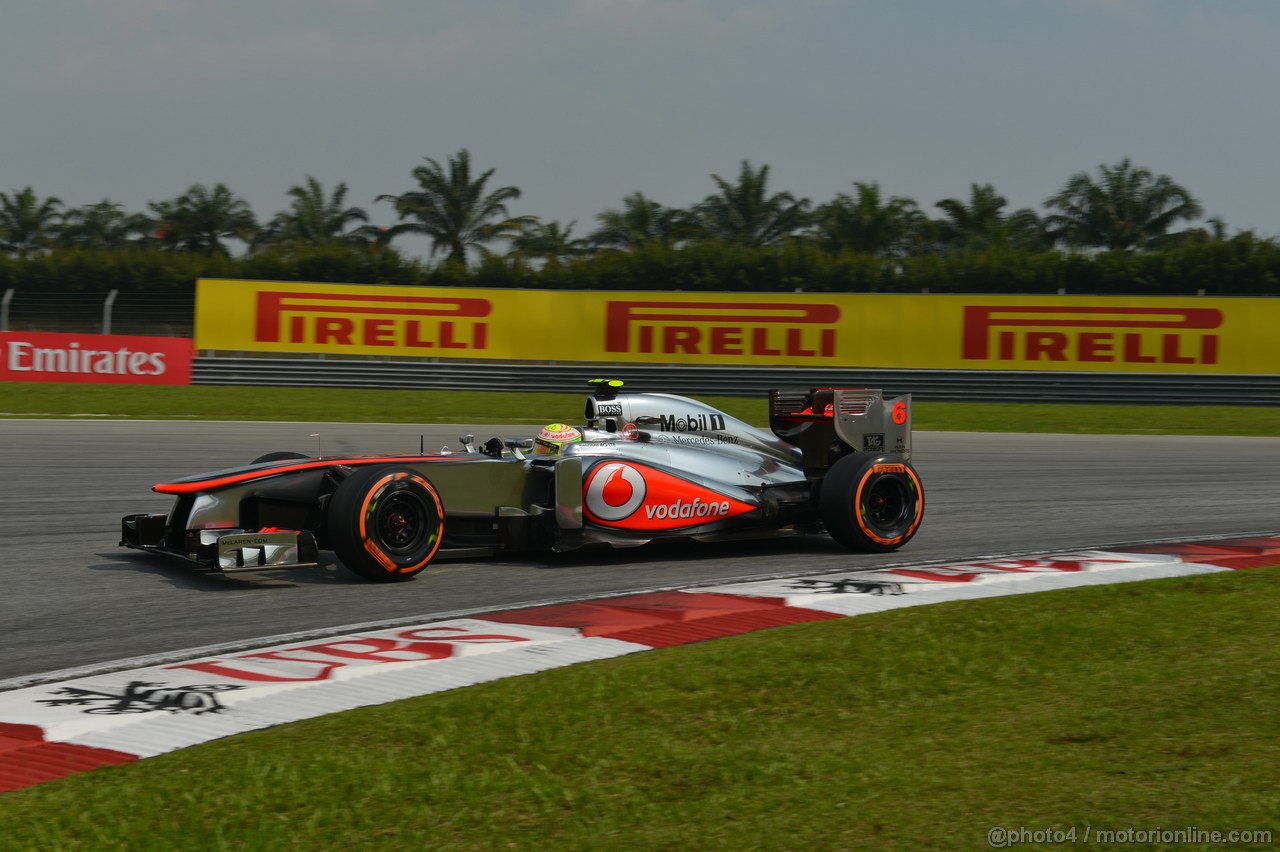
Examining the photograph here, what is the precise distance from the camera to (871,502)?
28.8ft

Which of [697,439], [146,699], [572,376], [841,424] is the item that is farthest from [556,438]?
[572,376]

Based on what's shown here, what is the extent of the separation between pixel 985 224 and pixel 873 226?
417 centimetres

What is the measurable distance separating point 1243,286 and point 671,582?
3240cm

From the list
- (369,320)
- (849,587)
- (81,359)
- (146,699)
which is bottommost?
(146,699)

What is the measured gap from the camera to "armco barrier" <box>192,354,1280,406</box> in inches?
1056

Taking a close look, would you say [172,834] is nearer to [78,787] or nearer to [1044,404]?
[78,787]

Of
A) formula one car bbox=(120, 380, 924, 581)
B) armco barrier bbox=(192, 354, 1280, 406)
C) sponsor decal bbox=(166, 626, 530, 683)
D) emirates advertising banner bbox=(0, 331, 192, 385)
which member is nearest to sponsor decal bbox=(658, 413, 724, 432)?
formula one car bbox=(120, 380, 924, 581)

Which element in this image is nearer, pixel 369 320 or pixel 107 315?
pixel 107 315

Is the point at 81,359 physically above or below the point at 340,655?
above

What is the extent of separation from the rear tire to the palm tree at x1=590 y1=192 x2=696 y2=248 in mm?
44382

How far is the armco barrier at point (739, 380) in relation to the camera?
1056 inches

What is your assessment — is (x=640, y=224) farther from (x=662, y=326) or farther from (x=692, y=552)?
(x=692, y=552)

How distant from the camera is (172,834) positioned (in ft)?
10.9

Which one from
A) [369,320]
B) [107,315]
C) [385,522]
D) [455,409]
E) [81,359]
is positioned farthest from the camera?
[369,320]
